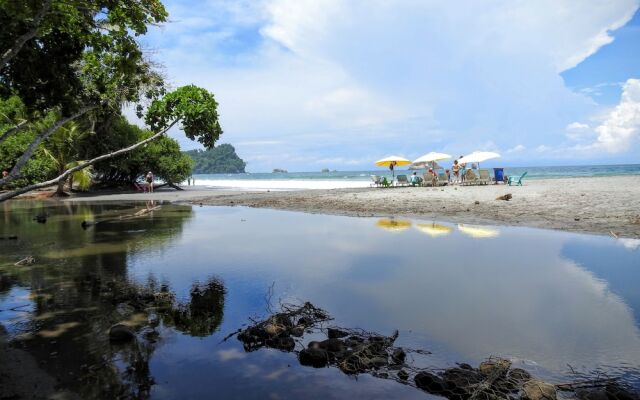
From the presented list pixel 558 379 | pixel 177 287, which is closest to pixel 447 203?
pixel 177 287

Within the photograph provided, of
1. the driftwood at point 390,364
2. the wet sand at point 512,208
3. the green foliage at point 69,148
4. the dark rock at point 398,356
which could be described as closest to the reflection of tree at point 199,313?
the driftwood at point 390,364

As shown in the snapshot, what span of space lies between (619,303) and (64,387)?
768 cm

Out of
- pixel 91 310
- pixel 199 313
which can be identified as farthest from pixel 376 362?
pixel 91 310

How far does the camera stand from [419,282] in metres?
8.28

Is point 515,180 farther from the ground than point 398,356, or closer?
farther from the ground

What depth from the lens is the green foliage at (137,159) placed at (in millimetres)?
37625

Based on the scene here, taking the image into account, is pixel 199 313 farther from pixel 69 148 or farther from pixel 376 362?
pixel 69 148

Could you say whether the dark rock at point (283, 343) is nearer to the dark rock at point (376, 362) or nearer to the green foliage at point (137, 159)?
the dark rock at point (376, 362)

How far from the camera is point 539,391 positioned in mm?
4008

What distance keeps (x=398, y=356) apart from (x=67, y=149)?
3671 centimetres

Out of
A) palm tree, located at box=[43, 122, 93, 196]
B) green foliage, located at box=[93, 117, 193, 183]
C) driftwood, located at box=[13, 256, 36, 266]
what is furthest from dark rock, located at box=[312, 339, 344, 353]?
green foliage, located at box=[93, 117, 193, 183]

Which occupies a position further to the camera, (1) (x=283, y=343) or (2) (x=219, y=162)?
(2) (x=219, y=162)

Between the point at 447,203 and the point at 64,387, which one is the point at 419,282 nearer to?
the point at 64,387

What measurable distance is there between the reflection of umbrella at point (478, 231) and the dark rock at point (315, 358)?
9259 mm
